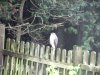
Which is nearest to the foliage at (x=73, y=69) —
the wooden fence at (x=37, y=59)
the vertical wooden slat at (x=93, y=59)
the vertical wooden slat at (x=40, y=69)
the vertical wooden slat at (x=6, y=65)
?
the wooden fence at (x=37, y=59)

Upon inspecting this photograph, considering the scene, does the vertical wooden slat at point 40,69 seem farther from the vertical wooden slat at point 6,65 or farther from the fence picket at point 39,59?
the vertical wooden slat at point 6,65

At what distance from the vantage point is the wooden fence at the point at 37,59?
4367mm

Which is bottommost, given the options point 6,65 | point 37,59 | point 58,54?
point 6,65

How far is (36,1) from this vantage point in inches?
313

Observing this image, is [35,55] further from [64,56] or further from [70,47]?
[70,47]

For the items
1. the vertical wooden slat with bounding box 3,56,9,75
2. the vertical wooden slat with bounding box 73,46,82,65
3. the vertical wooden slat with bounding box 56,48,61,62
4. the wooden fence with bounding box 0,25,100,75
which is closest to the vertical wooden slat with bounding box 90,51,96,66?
the wooden fence with bounding box 0,25,100,75

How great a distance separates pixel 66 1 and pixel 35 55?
3.03 meters

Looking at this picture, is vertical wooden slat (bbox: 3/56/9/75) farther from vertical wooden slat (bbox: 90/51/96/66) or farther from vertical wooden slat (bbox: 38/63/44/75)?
vertical wooden slat (bbox: 90/51/96/66)

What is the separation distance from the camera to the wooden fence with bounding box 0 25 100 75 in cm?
437

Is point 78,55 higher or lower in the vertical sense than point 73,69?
higher

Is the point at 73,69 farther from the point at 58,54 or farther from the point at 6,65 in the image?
the point at 6,65

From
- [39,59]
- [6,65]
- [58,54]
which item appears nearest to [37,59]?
[39,59]

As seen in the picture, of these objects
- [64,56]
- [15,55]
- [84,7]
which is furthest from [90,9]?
[64,56]

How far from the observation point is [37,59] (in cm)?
518
